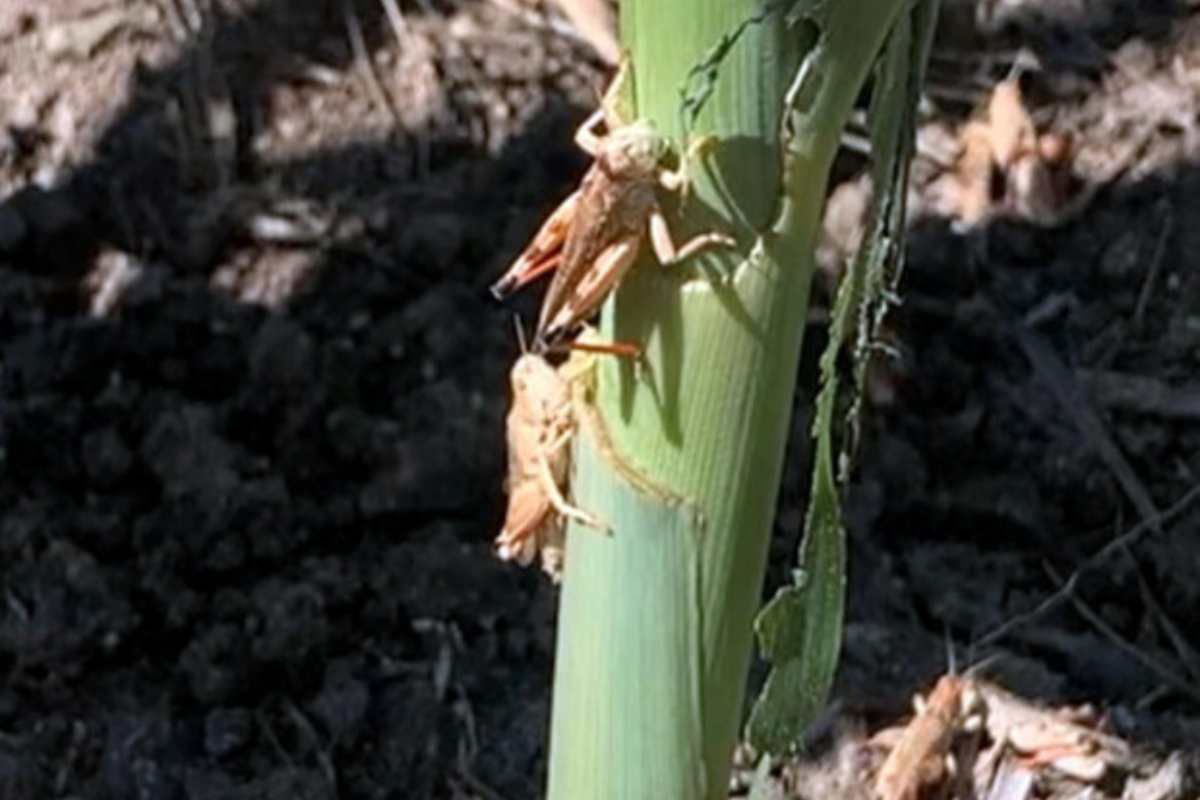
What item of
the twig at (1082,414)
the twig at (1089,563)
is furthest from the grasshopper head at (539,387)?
the twig at (1082,414)

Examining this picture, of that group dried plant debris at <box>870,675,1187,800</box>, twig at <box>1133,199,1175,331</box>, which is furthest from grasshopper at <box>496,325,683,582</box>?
twig at <box>1133,199,1175,331</box>

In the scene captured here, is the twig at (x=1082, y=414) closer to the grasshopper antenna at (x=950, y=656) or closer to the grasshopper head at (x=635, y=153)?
the grasshopper antenna at (x=950, y=656)

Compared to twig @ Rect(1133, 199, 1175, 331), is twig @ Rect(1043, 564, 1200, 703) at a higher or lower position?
lower

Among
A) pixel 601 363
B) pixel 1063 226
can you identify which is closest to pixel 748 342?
pixel 601 363

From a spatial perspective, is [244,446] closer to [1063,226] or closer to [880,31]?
[1063,226]

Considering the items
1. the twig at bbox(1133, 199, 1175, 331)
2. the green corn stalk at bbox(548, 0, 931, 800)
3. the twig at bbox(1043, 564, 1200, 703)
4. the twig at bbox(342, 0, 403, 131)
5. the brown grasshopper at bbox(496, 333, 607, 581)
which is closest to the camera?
the green corn stalk at bbox(548, 0, 931, 800)

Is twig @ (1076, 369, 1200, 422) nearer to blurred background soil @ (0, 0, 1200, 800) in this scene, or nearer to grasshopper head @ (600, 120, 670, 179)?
blurred background soil @ (0, 0, 1200, 800)

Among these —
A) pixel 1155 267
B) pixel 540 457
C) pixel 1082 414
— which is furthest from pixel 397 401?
pixel 540 457

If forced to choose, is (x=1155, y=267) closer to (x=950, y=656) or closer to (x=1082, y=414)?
(x=1082, y=414)
